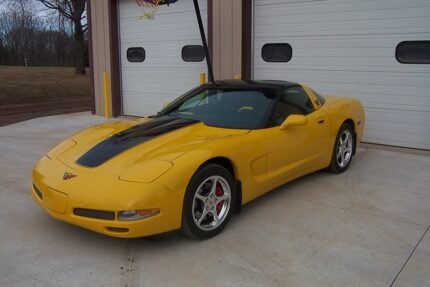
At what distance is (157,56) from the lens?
10961 mm

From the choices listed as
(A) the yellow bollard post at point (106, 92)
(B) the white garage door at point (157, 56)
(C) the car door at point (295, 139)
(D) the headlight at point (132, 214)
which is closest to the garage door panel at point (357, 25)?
(B) the white garage door at point (157, 56)

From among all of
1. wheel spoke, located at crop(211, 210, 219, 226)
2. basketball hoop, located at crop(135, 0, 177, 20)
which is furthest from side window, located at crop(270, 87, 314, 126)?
basketball hoop, located at crop(135, 0, 177, 20)

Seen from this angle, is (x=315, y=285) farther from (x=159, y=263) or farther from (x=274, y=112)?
(x=274, y=112)

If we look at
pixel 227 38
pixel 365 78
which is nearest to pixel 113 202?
pixel 365 78

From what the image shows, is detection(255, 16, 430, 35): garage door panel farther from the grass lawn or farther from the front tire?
the grass lawn

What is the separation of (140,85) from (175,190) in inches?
325

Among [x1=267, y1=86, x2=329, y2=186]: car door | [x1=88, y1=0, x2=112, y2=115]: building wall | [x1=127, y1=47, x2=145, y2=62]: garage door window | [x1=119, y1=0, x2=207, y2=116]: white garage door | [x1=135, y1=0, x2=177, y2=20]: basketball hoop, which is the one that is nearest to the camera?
[x1=267, y1=86, x2=329, y2=186]: car door

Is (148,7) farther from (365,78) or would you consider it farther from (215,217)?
(215,217)

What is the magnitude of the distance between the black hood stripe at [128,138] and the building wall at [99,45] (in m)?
7.32

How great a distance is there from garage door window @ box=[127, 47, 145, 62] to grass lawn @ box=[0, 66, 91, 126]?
3592mm

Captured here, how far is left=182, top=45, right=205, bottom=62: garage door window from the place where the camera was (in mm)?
10010

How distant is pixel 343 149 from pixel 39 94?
1743 centimetres

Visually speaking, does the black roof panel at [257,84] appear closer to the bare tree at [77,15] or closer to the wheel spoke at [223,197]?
the wheel spoke at [223,197]

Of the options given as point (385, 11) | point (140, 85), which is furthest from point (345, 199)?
point (140, 85)
